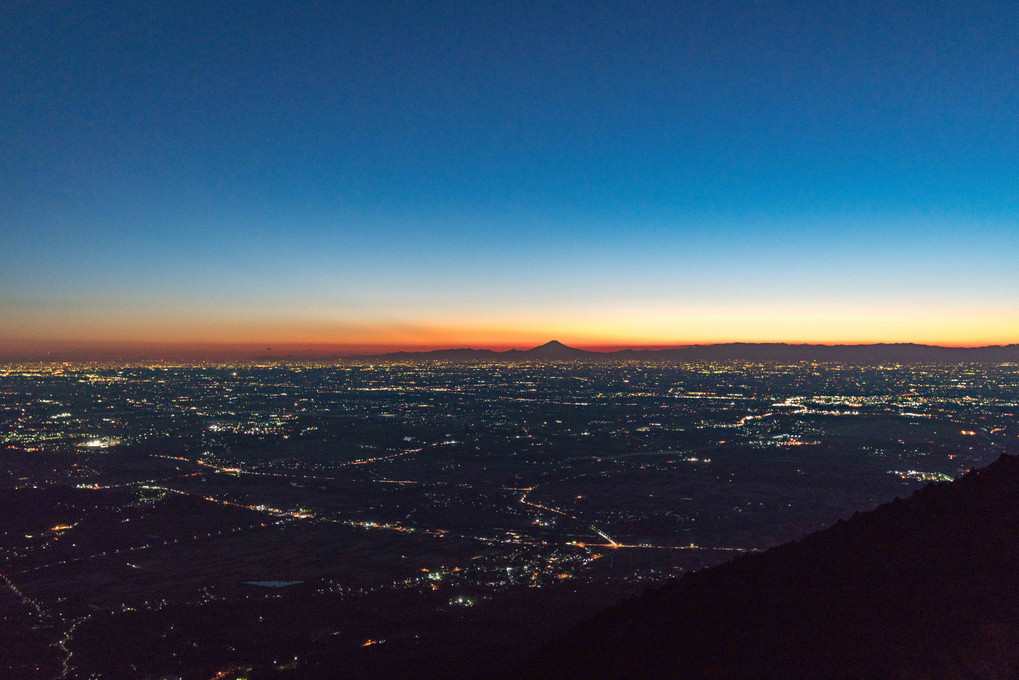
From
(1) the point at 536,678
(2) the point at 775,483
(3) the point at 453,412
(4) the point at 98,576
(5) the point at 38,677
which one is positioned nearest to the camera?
(1) the point at 536,678

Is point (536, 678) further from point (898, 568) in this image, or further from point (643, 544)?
point (643, 544)

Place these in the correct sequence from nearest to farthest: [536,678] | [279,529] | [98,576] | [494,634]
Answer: [536,678]
[494,634]
[98,576]
[279,529]

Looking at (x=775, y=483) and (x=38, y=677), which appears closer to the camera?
(x=38, y=677)

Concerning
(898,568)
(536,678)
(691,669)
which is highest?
(898,568)

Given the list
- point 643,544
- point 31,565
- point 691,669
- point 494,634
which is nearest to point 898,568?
point 691,669

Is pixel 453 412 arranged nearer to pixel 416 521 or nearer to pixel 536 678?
pixel 416 521

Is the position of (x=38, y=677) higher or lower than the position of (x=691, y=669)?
lower
